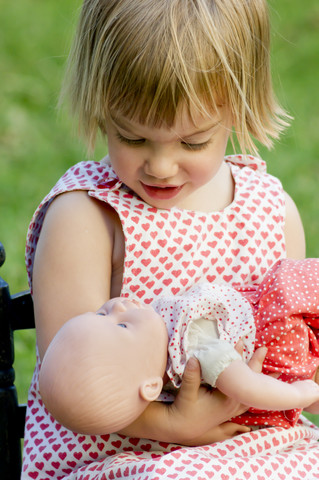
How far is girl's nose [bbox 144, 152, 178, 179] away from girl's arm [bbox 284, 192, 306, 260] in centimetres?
50

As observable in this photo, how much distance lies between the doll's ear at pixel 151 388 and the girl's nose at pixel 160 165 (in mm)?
464

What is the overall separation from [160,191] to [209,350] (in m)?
0.41

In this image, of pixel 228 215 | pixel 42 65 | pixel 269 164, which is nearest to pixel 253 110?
pixel 228 215

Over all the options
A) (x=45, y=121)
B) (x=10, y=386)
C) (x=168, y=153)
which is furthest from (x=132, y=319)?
(x=45, y=121)

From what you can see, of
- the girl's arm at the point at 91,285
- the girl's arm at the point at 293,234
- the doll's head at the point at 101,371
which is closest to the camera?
the doll's head at the point at 101,371

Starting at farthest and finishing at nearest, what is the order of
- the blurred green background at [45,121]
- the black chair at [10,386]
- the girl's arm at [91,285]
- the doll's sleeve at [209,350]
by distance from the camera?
the blurred green background at [45,121], the black chair at [10,386], the girl's arm at [91,285], the doll's sleeve at [209,350]

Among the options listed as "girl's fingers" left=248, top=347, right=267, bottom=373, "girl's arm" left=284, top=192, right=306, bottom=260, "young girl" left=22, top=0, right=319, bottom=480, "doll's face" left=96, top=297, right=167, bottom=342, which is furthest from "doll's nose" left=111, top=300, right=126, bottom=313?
"girl's arm" left=284, top=192, right=306, bottom=260

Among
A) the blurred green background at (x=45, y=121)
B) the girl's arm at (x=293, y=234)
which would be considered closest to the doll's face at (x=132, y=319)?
the girl's arm at (x=293, y=234)

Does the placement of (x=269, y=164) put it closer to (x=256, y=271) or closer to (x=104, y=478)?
(x=256, y=271)

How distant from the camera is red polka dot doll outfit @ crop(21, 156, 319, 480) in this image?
2.00 meters

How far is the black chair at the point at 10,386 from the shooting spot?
2193 millimetres

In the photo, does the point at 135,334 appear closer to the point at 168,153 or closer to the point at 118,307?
the point at 118,307

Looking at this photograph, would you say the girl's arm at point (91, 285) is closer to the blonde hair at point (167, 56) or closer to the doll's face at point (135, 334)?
the doll's face at point (135, 334)

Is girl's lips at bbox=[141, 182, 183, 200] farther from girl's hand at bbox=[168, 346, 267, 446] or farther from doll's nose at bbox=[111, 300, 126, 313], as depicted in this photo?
girl's hand at bbox=[168, 346, 267, 446]
